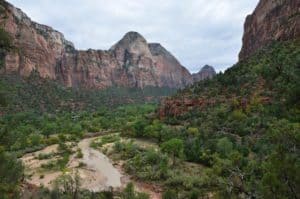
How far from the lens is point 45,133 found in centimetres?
6391

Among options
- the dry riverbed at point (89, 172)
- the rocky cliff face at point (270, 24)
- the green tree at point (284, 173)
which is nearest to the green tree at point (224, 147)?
Answer: the dry riverbed at point (89, 172)

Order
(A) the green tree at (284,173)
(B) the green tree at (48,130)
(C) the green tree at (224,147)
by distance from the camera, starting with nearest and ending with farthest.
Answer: (A) the green tree at (284,173), (C) the green tree at (224,147), (B) the green tree at (48,130)

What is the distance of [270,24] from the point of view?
7750 cm

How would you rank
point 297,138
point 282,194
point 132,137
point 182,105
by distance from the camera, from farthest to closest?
1. point 132,137
2. point 182,105
3. point 297,138
4. point 282,194

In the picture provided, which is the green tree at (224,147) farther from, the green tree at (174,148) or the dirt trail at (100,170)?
the dirt trail at (100,170)

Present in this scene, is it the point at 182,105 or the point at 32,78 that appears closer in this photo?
the point at 182,105

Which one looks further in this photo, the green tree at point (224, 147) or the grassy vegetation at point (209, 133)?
the green tree at point (224, 147)

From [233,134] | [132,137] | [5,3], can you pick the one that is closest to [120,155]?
[132,137]

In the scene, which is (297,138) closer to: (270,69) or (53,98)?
(270,69)

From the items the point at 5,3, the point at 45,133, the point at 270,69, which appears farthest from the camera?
the point at 45,133

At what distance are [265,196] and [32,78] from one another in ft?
321

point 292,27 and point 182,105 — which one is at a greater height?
point 292,27

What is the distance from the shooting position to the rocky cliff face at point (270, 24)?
2259 inches

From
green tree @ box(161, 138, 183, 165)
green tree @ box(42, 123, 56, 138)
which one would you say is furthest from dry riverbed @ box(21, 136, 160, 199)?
green tree @ box(42, 123, 56, 138)
